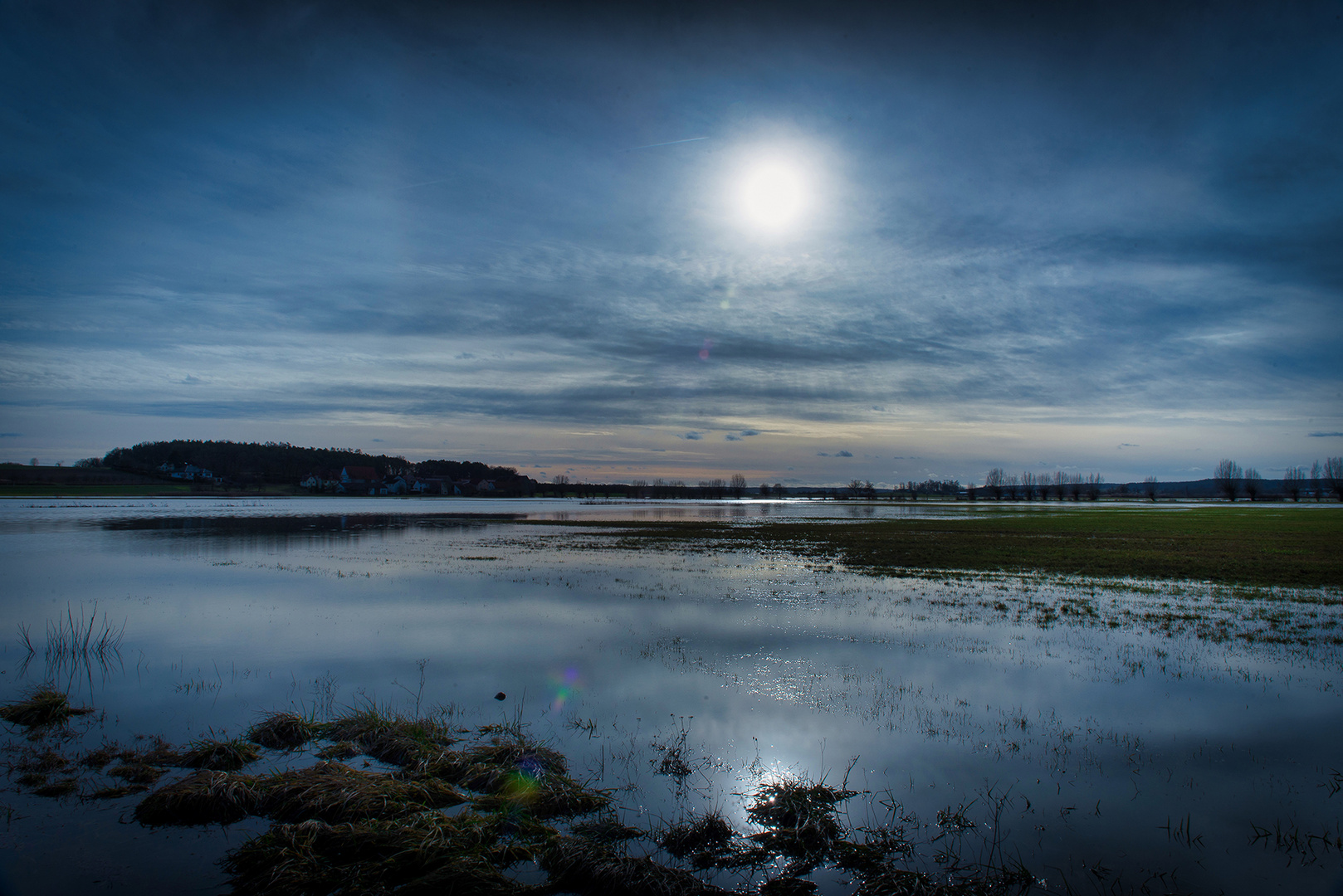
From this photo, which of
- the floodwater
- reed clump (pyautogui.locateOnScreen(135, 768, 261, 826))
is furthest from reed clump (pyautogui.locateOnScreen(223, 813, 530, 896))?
reed clump (pyautogui.locateOnScreen(135, 768, 261, 826))

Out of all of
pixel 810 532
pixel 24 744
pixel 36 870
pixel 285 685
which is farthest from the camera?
pixel 810 532

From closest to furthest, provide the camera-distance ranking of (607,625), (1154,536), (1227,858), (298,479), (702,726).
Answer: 1. (1227,858)
2. (702,726)
3. (607,625)
4. (1154,536)
5. (298,479)

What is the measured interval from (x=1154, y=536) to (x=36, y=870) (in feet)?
176

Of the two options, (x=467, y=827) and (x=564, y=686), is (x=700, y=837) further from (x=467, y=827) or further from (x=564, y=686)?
(x=564, y=686)

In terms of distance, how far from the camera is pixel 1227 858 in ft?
21.0

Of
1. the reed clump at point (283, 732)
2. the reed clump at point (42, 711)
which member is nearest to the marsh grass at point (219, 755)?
the reed clump at point (283, 732)

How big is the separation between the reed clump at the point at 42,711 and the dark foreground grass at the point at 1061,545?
24.5 metres

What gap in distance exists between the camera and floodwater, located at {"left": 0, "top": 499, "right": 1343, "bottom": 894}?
261 inches

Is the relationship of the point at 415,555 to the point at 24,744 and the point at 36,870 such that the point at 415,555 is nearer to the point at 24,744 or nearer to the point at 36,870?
the point at 24,744

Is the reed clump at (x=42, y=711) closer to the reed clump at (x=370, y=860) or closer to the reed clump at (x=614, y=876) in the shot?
the reed clump at (x=370, y=860)

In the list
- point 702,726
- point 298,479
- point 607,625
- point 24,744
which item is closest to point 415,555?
point 607,625

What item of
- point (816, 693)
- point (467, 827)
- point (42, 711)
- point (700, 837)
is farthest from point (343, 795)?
point (816, 693)

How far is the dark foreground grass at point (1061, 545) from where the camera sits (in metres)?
26.5

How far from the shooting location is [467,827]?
21.8ft
